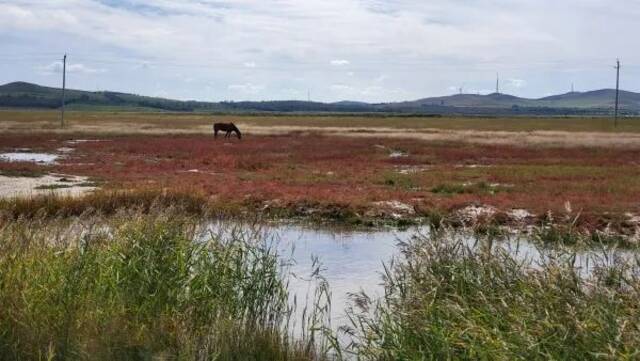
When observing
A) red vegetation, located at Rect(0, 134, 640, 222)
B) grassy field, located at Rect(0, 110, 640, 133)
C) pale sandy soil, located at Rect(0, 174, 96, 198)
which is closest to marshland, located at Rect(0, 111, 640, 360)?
pale sandy soil, located at Rect(0, 174, 96, 198)

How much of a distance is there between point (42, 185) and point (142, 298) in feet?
68.9

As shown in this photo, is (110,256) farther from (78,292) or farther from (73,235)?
(73,235)

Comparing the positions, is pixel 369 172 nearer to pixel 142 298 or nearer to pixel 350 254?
pixel 350 254

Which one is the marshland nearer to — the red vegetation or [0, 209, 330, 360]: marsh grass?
[0, 209, 330, 360]: marsh grass

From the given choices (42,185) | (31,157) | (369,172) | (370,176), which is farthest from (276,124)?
(42,185)

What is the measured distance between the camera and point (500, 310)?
316 inches

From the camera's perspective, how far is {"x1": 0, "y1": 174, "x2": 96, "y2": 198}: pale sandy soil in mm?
26359

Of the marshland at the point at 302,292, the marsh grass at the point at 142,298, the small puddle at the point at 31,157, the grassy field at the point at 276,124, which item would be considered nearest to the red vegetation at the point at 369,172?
the small puddle at the point at 31,157

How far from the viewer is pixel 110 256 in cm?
1081

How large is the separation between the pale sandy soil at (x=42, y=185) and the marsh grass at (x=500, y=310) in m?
18.4

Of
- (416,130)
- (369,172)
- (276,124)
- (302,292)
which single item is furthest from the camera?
(276,124)

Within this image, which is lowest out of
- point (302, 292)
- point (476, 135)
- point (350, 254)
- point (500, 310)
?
point (350, 254)

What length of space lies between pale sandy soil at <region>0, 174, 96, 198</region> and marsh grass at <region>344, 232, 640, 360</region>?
60.3 feet

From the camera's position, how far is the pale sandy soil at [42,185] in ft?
86.5
